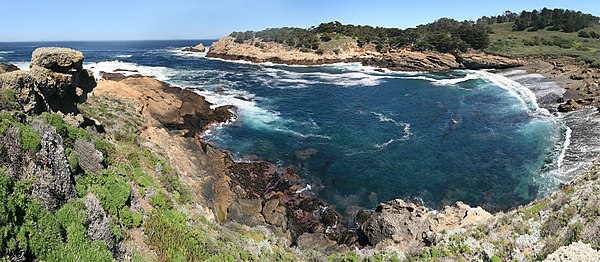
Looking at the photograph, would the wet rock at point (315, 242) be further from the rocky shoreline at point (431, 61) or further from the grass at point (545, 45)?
the grass at point (545, 45)

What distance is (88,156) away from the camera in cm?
1294

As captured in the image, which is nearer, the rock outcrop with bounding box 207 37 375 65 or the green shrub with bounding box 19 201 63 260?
the green shrub with bounding box 19 201 63 260

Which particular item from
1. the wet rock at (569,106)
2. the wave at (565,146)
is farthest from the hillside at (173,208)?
the wet rock at (569,106)

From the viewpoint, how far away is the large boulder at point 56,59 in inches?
627

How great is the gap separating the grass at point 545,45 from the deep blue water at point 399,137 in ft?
85.3

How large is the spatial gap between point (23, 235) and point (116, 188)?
4.60 metres

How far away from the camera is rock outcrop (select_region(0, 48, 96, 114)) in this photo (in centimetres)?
1255

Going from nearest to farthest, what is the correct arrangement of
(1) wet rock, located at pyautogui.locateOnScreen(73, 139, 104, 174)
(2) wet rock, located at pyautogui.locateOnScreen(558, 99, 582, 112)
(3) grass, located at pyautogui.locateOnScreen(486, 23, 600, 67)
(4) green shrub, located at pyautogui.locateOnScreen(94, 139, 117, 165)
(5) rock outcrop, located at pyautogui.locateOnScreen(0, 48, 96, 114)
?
(1) wet rock, located at pyautogui.locateOnScreen(73, 139, 104, 174)
(5) rock outcrop, located at pyautogui.locateOnScreen(0, 48, 96, 114)
(4) green shrub, located at pyautogui.locateOnScreen(94, 139, 117, 165)
(2) wet rock, located at pyautogui.locateOnScreen(558, 99, 582, 112)
(3) grass, located at pyautogui.locateOnScreen(486, 23, 600, 67)

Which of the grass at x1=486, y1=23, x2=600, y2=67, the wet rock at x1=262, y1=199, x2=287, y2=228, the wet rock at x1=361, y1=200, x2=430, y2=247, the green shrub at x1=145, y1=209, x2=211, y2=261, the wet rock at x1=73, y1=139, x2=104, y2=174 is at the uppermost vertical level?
the grass at x1=486, y1=23, x2=600, y2=67

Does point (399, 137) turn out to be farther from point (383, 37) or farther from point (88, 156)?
point (383, 37)

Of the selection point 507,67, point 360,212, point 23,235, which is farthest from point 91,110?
point 507,67

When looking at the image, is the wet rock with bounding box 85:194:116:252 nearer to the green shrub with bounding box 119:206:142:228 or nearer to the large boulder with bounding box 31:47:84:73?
the green shrub with bounding box 119:206:142:228

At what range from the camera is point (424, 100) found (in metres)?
54.0

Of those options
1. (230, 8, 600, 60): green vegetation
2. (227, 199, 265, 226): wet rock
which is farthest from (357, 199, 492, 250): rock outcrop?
(230, 8, 600, 60): green vegetation
